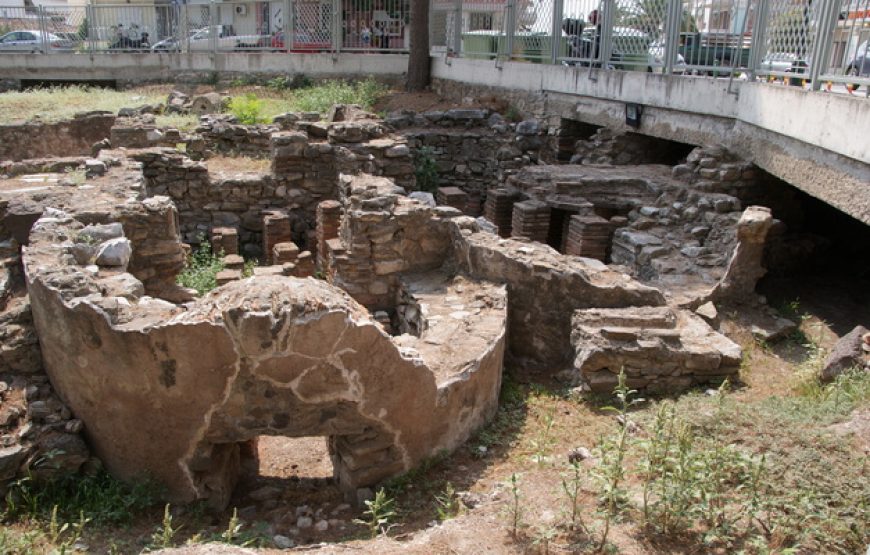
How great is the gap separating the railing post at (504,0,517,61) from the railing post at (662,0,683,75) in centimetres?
549

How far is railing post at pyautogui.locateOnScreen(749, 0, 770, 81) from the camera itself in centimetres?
925

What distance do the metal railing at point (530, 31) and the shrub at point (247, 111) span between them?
5.51m

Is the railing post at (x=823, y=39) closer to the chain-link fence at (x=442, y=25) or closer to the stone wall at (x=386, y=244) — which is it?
the stone wall at (x=386, y=244)

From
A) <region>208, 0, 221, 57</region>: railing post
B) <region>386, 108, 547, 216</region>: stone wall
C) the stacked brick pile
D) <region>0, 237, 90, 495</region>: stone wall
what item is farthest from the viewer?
<region>208, 0, 221, 57</region>: railing post

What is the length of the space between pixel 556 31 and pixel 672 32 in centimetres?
361

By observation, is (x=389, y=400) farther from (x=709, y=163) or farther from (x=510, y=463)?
(x=709, y=163)

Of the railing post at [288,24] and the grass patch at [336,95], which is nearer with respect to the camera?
the grass patch at [336,95]

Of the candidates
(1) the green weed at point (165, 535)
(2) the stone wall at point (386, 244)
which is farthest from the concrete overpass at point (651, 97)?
(1) the green weed at point (165, 535)

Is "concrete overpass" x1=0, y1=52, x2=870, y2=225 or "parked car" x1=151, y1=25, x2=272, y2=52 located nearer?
"concrete overpass" x1=0, y1=52, x2=870, y2=225

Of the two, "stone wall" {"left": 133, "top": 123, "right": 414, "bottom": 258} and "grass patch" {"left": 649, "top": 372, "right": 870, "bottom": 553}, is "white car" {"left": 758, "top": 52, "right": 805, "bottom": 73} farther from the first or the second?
"stone wall" {"left": 133, "top": 123, "right": 414, "bottom": 258}

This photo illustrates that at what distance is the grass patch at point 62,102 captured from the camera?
15.3 meters

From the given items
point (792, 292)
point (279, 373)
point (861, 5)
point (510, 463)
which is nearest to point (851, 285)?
point (792, 292)

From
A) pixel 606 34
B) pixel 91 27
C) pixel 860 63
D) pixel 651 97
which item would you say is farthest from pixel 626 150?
pixel 91 27

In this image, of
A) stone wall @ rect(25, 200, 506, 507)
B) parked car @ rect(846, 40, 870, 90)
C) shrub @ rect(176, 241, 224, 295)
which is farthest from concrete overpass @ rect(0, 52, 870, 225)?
shrub @ rect(176, 241, 224, 295)
